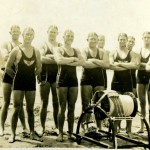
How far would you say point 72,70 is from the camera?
3736mm

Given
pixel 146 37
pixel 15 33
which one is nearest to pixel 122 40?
pixel 146 37

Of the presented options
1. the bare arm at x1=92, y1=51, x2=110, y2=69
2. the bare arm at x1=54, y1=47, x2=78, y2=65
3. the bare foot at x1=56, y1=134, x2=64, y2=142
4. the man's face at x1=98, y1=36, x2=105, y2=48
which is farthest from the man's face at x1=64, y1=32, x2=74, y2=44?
the bare foot at x1=56, y1=134, x2=64, y2=142

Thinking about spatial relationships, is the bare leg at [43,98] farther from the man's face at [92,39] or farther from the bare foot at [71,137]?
the man's face at [92,39]

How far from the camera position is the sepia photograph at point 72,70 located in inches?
140

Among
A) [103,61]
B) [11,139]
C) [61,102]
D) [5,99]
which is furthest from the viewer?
[103,61]

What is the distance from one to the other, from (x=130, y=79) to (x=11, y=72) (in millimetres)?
1618

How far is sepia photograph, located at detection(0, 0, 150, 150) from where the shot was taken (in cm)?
355

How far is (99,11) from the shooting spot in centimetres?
427

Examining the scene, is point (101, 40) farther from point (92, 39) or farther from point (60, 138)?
point (60, 138)

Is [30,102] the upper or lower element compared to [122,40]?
lower

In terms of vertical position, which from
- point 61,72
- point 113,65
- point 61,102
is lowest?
point 61,102

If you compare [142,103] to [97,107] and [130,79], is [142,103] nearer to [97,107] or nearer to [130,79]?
[130,79]

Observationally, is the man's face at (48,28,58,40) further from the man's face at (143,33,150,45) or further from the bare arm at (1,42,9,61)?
the man's face at (143,33,150,45)

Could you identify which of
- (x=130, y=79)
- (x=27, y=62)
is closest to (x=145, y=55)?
(x=130, y=79)
